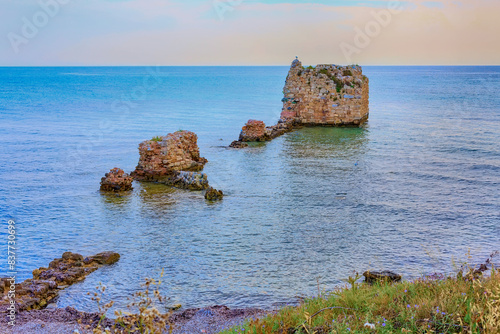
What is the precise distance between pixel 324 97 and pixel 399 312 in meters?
35.4

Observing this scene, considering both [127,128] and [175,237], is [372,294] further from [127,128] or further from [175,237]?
[127,128]

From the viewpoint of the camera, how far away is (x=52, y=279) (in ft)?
40.4

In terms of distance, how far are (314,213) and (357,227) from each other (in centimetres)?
208

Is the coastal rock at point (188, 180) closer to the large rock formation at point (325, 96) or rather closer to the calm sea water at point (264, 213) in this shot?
the calm sea water at point (264, 213)

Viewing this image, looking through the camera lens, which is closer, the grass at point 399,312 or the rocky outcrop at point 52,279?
the grass at point 399,312

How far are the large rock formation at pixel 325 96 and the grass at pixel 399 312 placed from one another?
33812 mm

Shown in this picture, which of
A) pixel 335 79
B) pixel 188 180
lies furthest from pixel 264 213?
pixel 335 79

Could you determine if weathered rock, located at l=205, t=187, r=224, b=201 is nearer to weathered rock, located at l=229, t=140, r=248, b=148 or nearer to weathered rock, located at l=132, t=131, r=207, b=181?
weathered rock, located at l=132, t=131, r=207, b=181

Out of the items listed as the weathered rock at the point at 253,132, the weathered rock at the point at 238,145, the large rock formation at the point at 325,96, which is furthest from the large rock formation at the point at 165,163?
the large rock formation at the point at 325,96

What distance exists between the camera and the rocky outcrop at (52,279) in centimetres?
1114

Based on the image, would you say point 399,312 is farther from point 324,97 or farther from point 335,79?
point 335,79

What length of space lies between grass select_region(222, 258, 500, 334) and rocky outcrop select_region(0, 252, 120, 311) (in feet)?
19.8

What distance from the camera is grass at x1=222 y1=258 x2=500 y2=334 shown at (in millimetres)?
6344

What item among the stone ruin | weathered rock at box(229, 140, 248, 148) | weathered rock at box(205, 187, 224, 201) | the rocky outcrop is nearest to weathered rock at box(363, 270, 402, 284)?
the rocky outcrop
